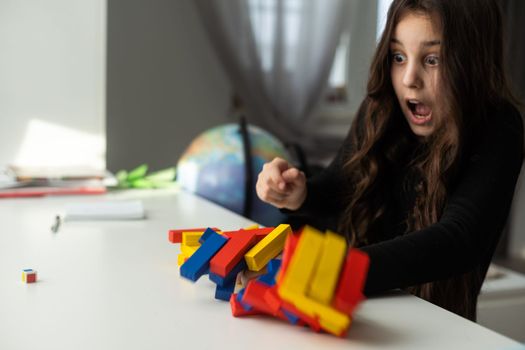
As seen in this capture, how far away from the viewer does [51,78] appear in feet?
5.99

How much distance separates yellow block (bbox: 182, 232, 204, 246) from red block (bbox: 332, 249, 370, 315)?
12.6 inches

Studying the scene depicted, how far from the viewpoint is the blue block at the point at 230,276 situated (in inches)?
30.0

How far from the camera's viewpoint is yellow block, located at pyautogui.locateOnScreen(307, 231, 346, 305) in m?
0.58

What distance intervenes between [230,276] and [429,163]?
19.3 inches

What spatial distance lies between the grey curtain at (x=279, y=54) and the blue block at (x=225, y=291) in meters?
2.28

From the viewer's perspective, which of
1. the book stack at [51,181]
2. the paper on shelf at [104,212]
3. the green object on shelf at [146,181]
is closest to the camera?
the paper on shelf at [104,212]

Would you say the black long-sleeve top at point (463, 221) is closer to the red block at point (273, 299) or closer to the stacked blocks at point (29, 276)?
the red block at point (273, 299)

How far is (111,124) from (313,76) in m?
0.94

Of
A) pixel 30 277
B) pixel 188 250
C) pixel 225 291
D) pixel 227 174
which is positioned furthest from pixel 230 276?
pixel 227 174

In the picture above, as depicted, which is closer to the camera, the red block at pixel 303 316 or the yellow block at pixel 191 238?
the red block at pixel 303 316

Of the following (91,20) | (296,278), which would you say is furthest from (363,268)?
(91,20)

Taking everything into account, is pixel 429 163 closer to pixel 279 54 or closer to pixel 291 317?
pixel 291 317

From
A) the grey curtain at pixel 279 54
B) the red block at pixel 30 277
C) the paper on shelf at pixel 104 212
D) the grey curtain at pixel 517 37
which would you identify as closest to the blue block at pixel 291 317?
the red block at pixel 30 277

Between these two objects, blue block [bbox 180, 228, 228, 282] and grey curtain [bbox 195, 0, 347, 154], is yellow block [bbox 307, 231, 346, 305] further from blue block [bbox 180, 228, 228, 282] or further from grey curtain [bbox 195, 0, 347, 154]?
grey curtain [bbox 195, 0, 347, 154]
